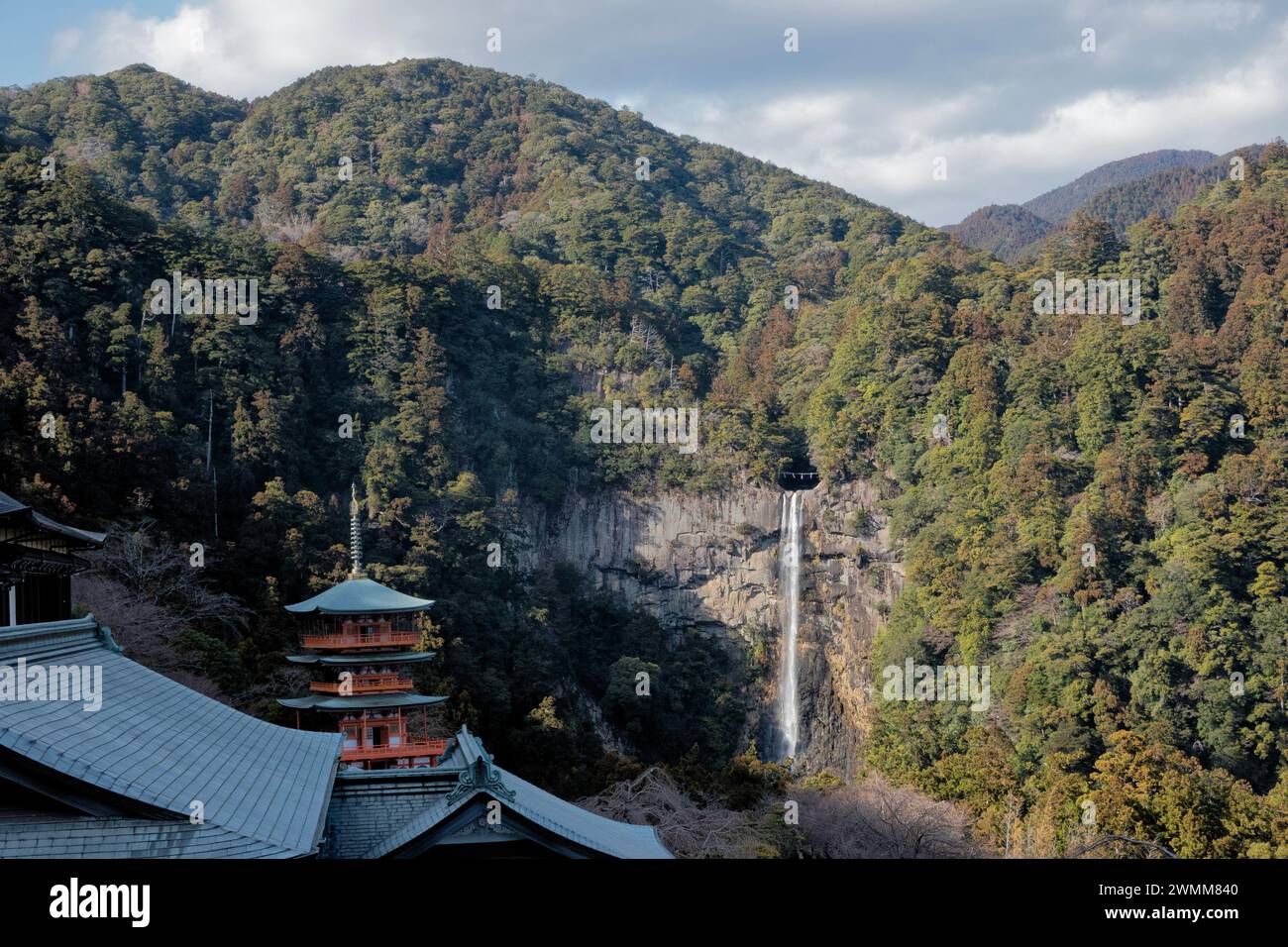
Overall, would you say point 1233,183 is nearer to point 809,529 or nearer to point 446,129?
point 809,529

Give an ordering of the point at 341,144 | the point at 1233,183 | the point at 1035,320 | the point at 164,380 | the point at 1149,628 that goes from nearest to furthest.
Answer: the point at 1149,628 < the point at 164,380 < the point at 1035,320 < the point at 1233,183 < the point at 341,144

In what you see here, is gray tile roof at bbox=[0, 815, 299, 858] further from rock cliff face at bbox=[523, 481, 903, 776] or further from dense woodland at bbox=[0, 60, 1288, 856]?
rock cliff face at bbox=[523, 481, 903, 776]

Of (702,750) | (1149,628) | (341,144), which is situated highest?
(341,144)

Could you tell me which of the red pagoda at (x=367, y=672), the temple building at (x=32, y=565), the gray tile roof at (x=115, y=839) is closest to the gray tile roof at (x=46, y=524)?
the temple building at (x=32, y=565)

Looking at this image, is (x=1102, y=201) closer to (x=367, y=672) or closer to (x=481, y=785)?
(x=367, y=672)

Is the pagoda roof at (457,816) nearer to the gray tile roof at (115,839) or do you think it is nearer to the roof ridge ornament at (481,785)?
the roof ridge ornament at (481,785)

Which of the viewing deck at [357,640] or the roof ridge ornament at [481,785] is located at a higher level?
the roof ridge ornament at [481,785]
